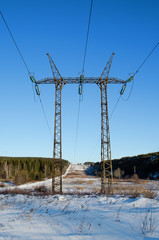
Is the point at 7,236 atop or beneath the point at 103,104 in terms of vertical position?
beneath

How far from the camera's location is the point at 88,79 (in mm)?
22297

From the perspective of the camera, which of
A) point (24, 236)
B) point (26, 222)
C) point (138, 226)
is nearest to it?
point (24, 236)

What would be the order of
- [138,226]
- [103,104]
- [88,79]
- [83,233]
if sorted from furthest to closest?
[88,79]
[103,104]
[138,226]
[83,233]

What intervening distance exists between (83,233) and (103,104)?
645 inches

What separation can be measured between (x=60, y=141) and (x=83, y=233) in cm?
1575

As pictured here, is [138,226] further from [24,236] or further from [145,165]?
[145,165]

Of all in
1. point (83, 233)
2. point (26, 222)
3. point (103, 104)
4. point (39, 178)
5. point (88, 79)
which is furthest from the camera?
point (39, 178)

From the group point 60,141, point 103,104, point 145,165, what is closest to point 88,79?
point 103,104

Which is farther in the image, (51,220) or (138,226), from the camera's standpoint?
(51,220)

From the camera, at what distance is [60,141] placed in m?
20.0

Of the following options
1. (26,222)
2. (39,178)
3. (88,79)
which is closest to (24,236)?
(26,222)

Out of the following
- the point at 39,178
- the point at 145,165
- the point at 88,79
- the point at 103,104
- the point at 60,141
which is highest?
the point at 88,79

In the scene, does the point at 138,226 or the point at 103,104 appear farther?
the point at 103,104

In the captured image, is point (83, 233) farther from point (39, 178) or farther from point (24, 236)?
point (39, 178)
